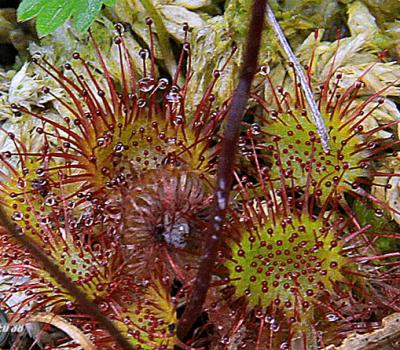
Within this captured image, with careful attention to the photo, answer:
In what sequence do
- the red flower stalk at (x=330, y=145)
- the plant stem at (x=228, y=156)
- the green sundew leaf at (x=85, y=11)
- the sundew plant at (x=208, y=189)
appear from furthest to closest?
1. the green sundew leaf at (x=85, y=11)
2. the red flower stalk at (x=330, y=145)
3. the sundew plant at (x=208, y=189)
4. the plant stem at (x=228, y=156)

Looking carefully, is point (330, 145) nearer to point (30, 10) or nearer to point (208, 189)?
point (208, 189)

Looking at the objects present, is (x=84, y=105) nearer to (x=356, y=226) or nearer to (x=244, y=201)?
(x=244, y=201)

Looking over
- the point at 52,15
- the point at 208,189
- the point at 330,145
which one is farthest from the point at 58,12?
the point at 330,145

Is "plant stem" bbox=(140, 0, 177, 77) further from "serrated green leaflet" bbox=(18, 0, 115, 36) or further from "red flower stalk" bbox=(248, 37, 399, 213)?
"red flower stalk" bbox=(248, 37, 399, 213)

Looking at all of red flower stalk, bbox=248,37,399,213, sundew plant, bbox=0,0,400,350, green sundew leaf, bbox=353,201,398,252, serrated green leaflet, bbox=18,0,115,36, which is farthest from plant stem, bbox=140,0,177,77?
green sundew leaf, bbox=353,201,398,252

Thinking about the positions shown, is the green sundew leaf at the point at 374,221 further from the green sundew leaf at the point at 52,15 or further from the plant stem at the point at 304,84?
the green sundew leaf at the point at 52,15

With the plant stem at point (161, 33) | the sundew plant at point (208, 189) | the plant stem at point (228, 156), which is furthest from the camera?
the plant stem at point (161, 33)

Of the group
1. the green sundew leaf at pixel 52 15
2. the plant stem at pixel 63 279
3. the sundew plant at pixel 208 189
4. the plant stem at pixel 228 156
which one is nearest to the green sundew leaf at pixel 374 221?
the sundew plant at pixel 208 189
